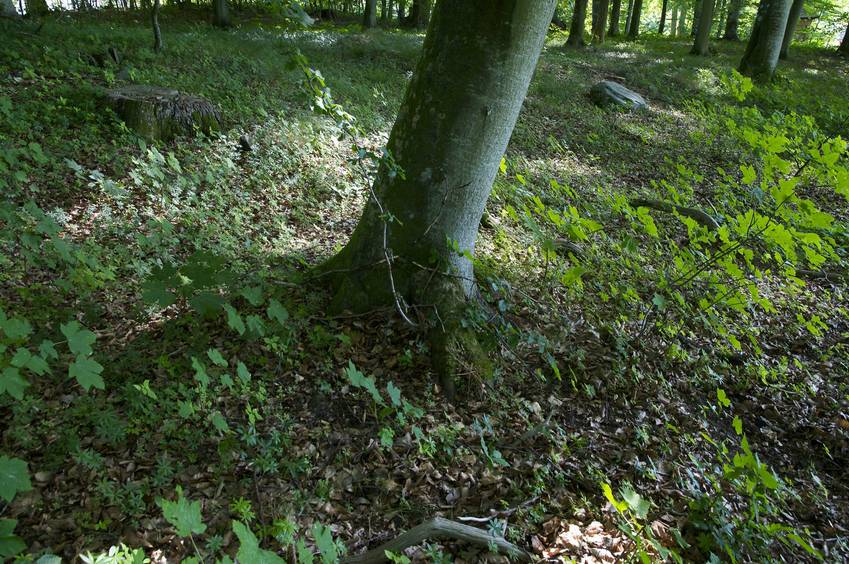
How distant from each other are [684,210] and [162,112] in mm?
6734

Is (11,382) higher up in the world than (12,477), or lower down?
higher up

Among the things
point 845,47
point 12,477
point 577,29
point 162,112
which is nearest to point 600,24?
point 577,29

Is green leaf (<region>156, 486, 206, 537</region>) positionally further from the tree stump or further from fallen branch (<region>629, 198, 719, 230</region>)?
fallen branch (<region>629, 198, 719, 230</region>)

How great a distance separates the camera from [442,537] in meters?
2.48

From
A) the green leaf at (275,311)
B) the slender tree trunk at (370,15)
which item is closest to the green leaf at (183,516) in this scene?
the green leaf at (275,311)

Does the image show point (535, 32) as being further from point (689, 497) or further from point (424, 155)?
point (689, 497)

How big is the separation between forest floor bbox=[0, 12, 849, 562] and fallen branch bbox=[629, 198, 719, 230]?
22cm

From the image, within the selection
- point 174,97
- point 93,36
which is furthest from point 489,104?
point 93,36

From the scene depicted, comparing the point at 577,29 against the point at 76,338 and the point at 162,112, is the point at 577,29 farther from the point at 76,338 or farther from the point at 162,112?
the point at 76,338

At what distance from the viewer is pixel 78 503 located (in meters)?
2.38

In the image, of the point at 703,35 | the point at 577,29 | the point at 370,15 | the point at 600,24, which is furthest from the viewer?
Answer: the point at 600,24

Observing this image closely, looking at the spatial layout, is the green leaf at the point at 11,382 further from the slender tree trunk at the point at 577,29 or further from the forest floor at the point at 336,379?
the slender tree trunk at the point at 577,29

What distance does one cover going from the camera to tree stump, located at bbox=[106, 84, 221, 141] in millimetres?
5980

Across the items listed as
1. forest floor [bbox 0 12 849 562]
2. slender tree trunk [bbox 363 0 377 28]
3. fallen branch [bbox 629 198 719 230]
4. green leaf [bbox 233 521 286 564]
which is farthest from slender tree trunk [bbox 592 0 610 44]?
green leaf [bbox 233 521 286 564]
